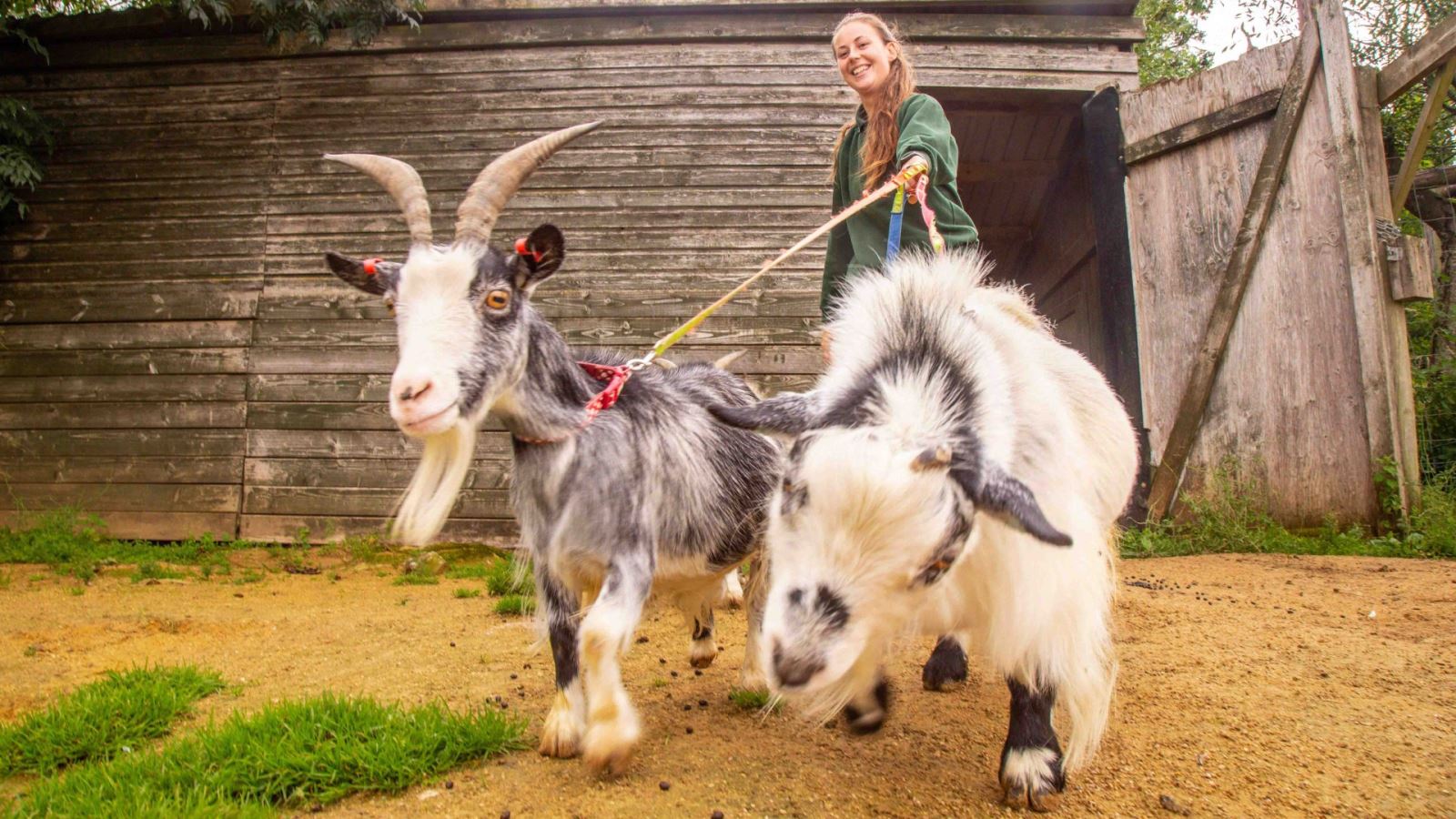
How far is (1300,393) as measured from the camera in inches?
222

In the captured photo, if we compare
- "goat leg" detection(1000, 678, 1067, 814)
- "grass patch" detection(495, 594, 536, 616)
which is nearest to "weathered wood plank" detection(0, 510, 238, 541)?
"grass patch" detection(495, 594, 536, 616)

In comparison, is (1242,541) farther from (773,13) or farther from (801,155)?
(773,13)

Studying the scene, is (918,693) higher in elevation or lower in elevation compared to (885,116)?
lower

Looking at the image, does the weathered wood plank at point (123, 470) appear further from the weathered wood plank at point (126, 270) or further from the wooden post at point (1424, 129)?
the wooden post at point (1424, 129)

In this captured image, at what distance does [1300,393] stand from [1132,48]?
10.5 ft

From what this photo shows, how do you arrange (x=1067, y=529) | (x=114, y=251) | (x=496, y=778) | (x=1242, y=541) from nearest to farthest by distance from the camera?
1. (x=1067, y=529)
2. (x=496, y=778)
3. (x=1242, y=541)
4. (x=114, y=251)

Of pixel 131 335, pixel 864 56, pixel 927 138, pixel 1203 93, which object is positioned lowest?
pixel 927 138

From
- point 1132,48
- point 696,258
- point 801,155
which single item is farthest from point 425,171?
point 1132,48

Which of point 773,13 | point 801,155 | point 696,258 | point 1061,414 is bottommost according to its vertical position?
point 1061,414

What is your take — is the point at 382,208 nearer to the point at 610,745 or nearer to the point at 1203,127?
the point at 610,745

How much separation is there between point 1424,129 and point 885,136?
4572mm

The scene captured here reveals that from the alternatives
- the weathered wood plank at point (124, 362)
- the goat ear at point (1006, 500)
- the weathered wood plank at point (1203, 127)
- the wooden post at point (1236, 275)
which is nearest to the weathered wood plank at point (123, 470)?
the weathered wood plank at point (124, 362)

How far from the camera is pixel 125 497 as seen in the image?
705 cm

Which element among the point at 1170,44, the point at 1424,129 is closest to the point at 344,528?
the point at 1424,129
